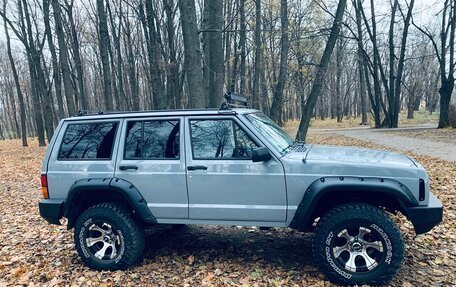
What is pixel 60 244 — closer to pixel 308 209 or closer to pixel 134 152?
pixel 134 152

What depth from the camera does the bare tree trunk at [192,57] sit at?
857 cm

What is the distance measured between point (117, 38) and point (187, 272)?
72.1ft

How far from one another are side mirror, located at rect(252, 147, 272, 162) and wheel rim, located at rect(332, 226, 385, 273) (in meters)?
1.12

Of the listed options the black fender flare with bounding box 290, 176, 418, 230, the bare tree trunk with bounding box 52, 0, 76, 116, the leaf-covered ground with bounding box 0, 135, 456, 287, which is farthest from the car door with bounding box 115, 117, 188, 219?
the bare tree trunk with bounding box 52, 0, 76, 116

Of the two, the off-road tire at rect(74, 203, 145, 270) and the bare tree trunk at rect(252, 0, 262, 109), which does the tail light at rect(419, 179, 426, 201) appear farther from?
the bare tree trunk at rect(252, 0, 262, 109)

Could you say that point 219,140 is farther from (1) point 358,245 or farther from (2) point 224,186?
(1) point 358,245

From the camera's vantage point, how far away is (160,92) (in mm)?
14031

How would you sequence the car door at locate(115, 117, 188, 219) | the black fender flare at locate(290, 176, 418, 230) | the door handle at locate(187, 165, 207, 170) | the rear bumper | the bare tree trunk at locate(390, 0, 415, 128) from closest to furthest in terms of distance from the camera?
1. the black fender flare at locate(290, 176, 418, 230)
2. the door handle at locate(187, 165, 207, 170)
3. the car door at locate(115, 117, 188, 219)
4. the rear bumper
5. the bare tree trunk at locate(390, 0, 415, 128)

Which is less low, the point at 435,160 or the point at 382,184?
the point at 382,184

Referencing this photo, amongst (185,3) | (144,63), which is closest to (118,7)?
(144,63)

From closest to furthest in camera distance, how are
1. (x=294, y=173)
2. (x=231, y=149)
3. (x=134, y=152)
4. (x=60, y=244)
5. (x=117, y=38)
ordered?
(x=294, y=173) → (x=231, y=149) → (x=134, y=152) → (x=60, y=244) → (x=117, y=38)

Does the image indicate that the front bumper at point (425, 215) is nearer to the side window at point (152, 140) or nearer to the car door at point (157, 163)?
the car door at point (157, 163)

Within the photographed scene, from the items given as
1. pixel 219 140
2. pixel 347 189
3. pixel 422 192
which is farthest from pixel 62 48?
pixel 422 192

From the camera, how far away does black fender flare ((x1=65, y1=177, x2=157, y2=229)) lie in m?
3.93
